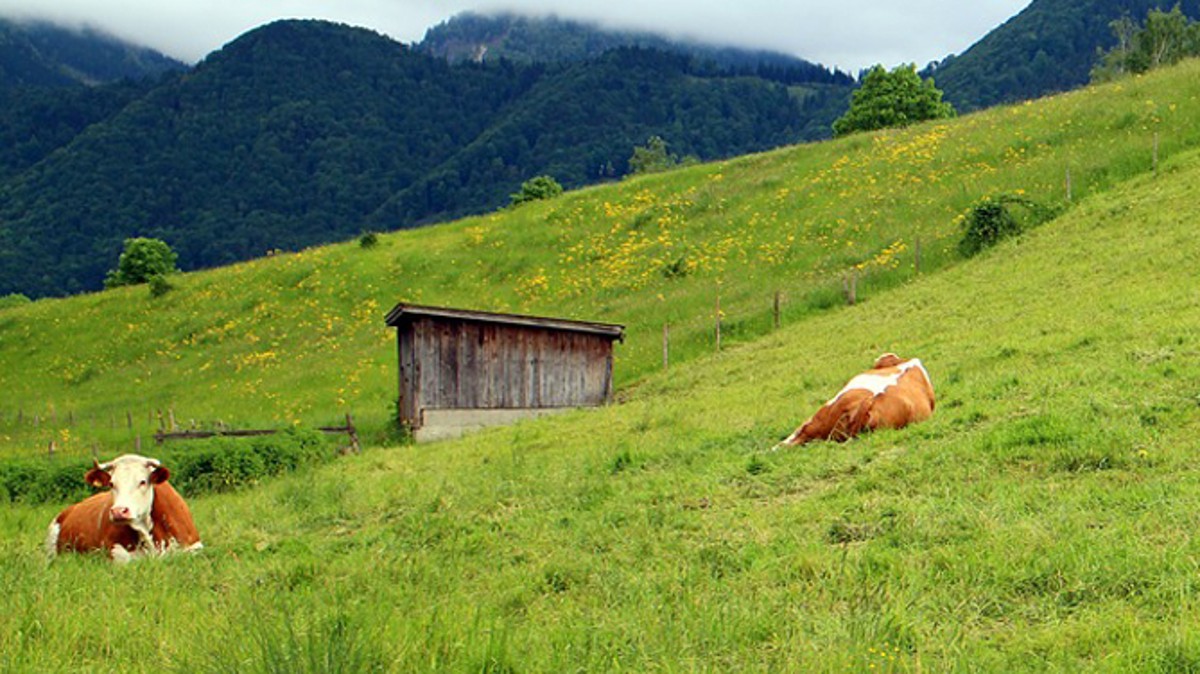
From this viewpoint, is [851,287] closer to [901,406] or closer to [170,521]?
[901,406]

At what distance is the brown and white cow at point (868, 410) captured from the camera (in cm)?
1364

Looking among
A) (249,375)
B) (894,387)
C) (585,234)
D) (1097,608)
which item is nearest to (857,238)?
(585,234)

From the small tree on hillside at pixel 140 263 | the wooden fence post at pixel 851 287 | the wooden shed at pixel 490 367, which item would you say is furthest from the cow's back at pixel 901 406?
the small tree on hillside at pixel 140 263

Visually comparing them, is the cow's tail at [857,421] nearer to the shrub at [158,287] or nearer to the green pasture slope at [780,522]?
the green pasture slope at [780,522]

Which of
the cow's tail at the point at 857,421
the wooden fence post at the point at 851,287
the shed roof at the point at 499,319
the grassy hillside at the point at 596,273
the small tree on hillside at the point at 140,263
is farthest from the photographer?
the small tree on hillside at the point at 140,263

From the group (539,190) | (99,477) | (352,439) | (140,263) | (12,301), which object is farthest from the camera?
(12,301)

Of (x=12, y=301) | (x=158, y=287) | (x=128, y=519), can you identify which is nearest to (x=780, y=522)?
(x=128, y=519)

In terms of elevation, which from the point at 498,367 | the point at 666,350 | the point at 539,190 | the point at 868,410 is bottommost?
the point at 498,367

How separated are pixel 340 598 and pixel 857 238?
40.5m

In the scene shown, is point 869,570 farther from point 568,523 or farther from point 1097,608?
point 568,523

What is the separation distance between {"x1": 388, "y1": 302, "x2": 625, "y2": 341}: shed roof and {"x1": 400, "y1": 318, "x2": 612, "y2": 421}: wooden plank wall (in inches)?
10.7

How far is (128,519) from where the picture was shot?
1113 centimetres

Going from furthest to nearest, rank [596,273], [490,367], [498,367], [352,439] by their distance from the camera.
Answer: [596,273]
[498,367]
[490,367]
[352,439]

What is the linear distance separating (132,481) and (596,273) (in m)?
38.6
